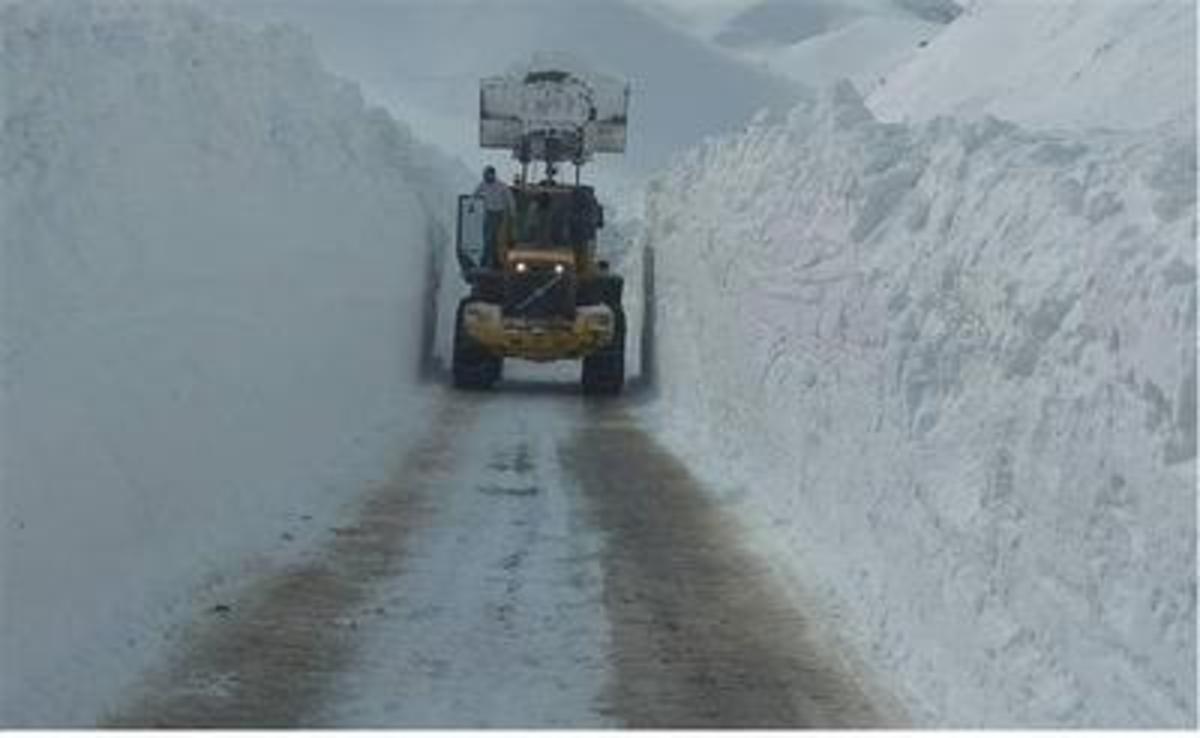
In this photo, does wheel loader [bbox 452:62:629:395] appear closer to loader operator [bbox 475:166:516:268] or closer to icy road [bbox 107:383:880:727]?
loader operator [bbox 475:166:516:268]

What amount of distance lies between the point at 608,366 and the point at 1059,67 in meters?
17.4

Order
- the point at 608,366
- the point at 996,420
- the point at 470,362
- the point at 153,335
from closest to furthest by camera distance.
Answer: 1. the point at 996,420
2. the point at 153,335
3. the point at 608,366
4. the point at 470,362

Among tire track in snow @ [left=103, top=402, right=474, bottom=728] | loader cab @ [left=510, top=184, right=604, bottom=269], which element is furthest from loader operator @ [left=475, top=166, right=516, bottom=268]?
tire track in snow @ [left=103, top=402, right=474, bottom=728]

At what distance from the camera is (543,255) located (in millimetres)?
24156

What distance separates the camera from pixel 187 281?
13.4m

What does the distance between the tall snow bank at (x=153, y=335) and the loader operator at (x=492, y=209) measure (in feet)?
8.48

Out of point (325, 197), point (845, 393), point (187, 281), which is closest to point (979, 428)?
point (845, 393)

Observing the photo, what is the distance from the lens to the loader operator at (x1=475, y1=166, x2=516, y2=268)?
2488cm

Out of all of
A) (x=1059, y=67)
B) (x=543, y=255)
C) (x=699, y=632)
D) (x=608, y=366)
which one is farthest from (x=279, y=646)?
(x=1059, y=67)

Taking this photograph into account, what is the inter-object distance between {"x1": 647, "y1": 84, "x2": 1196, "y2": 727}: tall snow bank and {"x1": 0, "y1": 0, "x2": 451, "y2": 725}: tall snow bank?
3.55 m

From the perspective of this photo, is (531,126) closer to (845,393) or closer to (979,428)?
(845,393)

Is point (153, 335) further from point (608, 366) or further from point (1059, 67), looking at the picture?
point (1059, 67)

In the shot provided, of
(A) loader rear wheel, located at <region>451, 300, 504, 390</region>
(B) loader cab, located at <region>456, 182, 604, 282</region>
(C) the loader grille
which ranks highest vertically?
(B) loader cab, located at <region>456, 182, 604, 282</region>

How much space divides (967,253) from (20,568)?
4798mm
